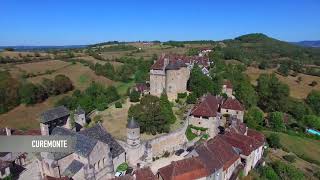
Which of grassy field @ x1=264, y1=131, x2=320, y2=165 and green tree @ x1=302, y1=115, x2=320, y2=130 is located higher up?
green tree @ x1=302, y1=115, x2=320, y2=130

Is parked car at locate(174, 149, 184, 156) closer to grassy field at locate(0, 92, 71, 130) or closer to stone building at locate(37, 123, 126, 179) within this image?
stone building at locate(37, 123, 126, 179)

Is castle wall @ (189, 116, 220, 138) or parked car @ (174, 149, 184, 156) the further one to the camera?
castle wall @ (189, 116, 220, 138)

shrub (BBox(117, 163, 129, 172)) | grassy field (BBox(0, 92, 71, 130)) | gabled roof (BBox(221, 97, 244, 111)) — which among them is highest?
gabled roof (BBox(221, 97, 244, 111))

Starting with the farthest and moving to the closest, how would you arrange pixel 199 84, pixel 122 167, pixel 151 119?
pixel 199 84 < pixel 151 119 < pixel 122 167

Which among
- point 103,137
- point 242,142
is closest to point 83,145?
point 103,137

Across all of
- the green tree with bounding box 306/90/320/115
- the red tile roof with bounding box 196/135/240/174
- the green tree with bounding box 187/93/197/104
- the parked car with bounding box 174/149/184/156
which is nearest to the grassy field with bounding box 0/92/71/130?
the green tree with bounding box 187/93/197/104

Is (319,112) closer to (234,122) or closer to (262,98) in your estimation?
(262,98)

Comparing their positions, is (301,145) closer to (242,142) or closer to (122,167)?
(242,142)
